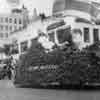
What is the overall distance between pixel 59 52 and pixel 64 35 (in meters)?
0.46

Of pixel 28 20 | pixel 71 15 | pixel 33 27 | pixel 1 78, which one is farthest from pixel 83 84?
pixel 1 78

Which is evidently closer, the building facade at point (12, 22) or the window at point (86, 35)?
the window at point (86, 35)

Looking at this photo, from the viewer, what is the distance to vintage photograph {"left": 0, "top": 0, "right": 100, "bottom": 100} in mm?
6949

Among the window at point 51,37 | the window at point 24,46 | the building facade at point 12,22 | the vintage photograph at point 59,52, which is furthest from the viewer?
the building facade at point 12,22

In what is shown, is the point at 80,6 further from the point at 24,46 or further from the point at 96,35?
the point at 24,46

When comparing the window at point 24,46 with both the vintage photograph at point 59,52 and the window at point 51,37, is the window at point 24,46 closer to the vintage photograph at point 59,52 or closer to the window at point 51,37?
the vintage photograph at point 59,52

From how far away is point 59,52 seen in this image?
7.24m

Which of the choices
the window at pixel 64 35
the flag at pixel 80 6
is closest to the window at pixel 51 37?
the window at pixel 64 35

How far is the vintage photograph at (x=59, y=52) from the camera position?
6.95 metres

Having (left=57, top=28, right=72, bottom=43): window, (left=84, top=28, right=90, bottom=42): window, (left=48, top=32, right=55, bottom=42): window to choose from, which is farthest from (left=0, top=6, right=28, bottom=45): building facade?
(left=84, top=28, right=90, bottom=42): window

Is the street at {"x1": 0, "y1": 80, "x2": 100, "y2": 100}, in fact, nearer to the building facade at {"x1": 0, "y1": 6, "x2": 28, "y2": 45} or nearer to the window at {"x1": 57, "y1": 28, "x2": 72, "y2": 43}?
the window at {"x1": 57, "y1": 28, "x2": 72, "y2": 43}

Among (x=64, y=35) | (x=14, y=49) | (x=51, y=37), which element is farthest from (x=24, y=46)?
(x=64, y=35)

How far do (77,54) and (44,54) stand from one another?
3.23 ft

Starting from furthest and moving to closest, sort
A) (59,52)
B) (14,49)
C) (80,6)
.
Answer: (14,49), (80,6), (59,52)
